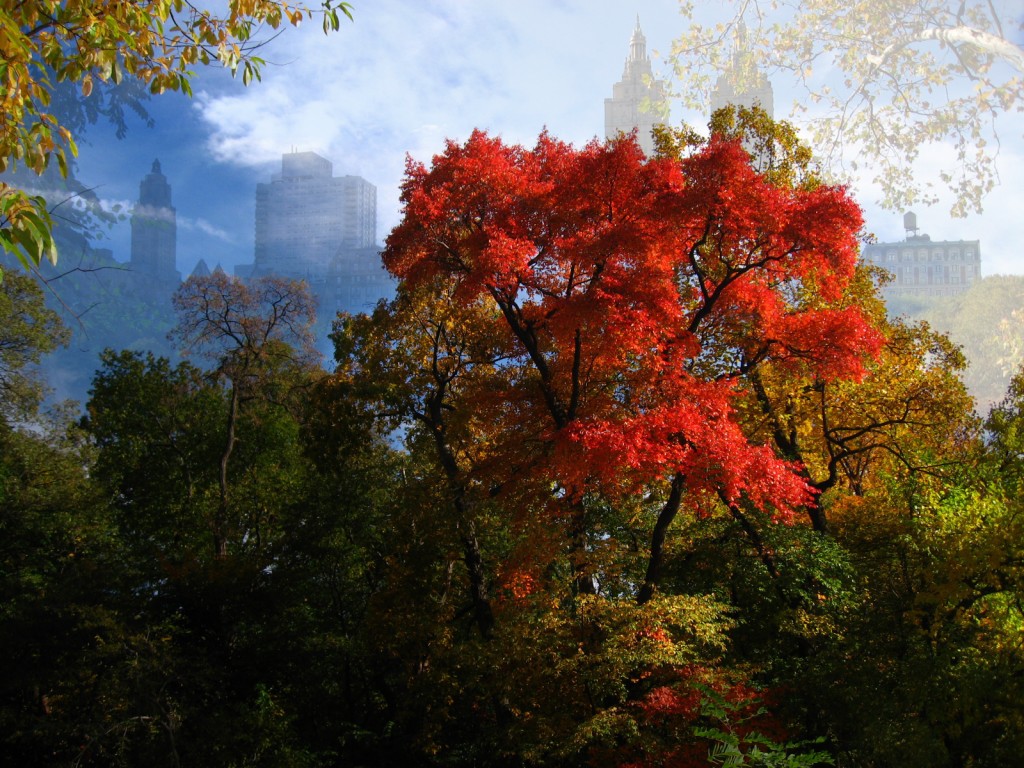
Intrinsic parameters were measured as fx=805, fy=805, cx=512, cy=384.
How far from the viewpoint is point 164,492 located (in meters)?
18.8

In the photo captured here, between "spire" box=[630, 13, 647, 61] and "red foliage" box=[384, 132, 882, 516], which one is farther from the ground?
"spire" box=[630, 13, 647, 61]

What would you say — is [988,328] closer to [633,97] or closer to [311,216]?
[633,97]

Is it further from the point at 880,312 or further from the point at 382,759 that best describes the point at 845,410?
the point at 382,759

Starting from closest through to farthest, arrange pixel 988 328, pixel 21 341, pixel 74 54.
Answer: pixel 74 54, pixel 21 341, pixel 988 328

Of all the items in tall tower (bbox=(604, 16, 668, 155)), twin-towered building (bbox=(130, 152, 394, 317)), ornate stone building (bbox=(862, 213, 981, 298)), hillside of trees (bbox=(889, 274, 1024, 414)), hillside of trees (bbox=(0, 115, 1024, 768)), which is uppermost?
tall tower (bbox=(604, 16, 668, 155))

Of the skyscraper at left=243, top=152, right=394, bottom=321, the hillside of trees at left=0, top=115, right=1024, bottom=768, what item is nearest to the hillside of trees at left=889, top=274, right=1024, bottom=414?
the hillside of trees at left=0, top=115, right=1024, bottom=768

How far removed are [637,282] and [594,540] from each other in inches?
133

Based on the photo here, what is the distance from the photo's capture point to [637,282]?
8.78m

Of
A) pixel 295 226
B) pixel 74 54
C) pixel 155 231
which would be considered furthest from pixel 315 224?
pixel 74 54

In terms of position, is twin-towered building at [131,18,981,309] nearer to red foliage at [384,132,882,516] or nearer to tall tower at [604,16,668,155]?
tall tower at [604,16,668,155]

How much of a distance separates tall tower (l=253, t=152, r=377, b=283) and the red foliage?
10606 centimetres

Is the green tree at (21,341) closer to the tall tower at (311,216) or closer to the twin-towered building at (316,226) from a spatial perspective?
the twin-towered building at (316,226)

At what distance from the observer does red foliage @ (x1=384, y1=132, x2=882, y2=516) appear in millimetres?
8469

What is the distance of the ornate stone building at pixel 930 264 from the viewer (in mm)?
91125
